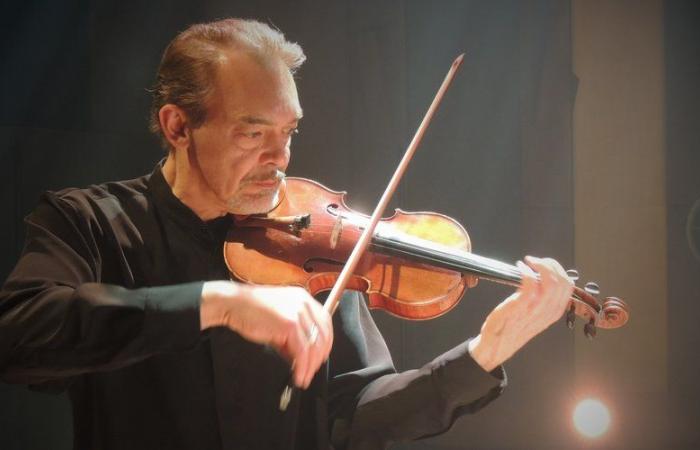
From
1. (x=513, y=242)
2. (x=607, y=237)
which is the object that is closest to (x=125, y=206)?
(x=513, y=242)

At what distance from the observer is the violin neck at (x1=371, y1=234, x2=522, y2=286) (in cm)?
126

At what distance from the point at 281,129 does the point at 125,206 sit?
319mm

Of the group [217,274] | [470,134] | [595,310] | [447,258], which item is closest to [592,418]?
[470,134]

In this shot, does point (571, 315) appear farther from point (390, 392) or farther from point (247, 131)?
point (247, 131)

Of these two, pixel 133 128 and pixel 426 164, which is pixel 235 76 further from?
pixel 426 164

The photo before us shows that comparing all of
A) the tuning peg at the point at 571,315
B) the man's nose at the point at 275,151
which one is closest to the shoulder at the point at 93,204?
the man's nose at the point at 275,151

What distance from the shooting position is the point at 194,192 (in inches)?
51.8

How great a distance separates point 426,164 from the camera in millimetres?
2318

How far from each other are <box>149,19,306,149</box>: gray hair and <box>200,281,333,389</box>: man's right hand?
0.45m

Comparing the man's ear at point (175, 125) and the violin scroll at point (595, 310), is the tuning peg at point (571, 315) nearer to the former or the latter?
the violin scroll at point (595, 310)

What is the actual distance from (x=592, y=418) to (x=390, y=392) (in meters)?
1.20

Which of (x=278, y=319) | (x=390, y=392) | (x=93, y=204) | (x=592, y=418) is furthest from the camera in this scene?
(x=592, y=418)

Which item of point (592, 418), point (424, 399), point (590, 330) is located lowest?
point (592, 418)

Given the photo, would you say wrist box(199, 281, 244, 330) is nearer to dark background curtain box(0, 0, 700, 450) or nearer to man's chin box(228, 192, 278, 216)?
man's chin box(228, 192, 278, 216)
